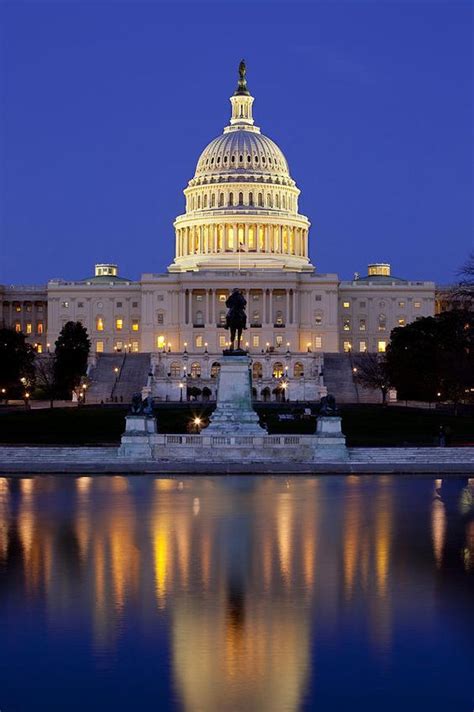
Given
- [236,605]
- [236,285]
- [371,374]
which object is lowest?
[236,605]

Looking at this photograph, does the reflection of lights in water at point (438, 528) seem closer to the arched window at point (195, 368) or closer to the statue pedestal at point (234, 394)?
the statue pedestal at point (234, 394)

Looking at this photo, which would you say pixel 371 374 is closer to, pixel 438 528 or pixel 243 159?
pixel 243 159

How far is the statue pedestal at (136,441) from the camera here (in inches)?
2260

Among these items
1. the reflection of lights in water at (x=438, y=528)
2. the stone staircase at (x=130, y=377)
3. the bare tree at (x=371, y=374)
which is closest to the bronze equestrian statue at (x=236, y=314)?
the reflection of lights in water at (x=438, y=528)

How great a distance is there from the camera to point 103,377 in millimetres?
131375

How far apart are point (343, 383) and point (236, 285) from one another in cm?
3863

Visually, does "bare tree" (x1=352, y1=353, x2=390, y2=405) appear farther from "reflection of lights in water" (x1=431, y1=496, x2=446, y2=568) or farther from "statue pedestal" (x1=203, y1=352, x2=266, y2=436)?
A: "reflection of lights in water" (x1=431, y1=496, x2=446, y2=568)

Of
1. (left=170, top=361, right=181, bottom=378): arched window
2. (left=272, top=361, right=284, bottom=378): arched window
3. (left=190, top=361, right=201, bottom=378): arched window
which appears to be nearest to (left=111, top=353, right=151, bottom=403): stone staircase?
(left=170, top=361, right=181, bottom=378): arched window

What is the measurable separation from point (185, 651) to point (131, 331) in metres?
151

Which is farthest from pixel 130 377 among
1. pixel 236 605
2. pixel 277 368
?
pixel 236 605

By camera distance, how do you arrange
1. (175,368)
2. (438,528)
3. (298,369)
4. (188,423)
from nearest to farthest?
(438,528), (188,423), (175,368), (298,369)

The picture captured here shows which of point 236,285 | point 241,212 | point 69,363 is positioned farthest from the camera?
point 241,212

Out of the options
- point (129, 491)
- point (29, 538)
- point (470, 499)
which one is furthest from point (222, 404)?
point (29, 538)

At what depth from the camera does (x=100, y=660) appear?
2164 cm
